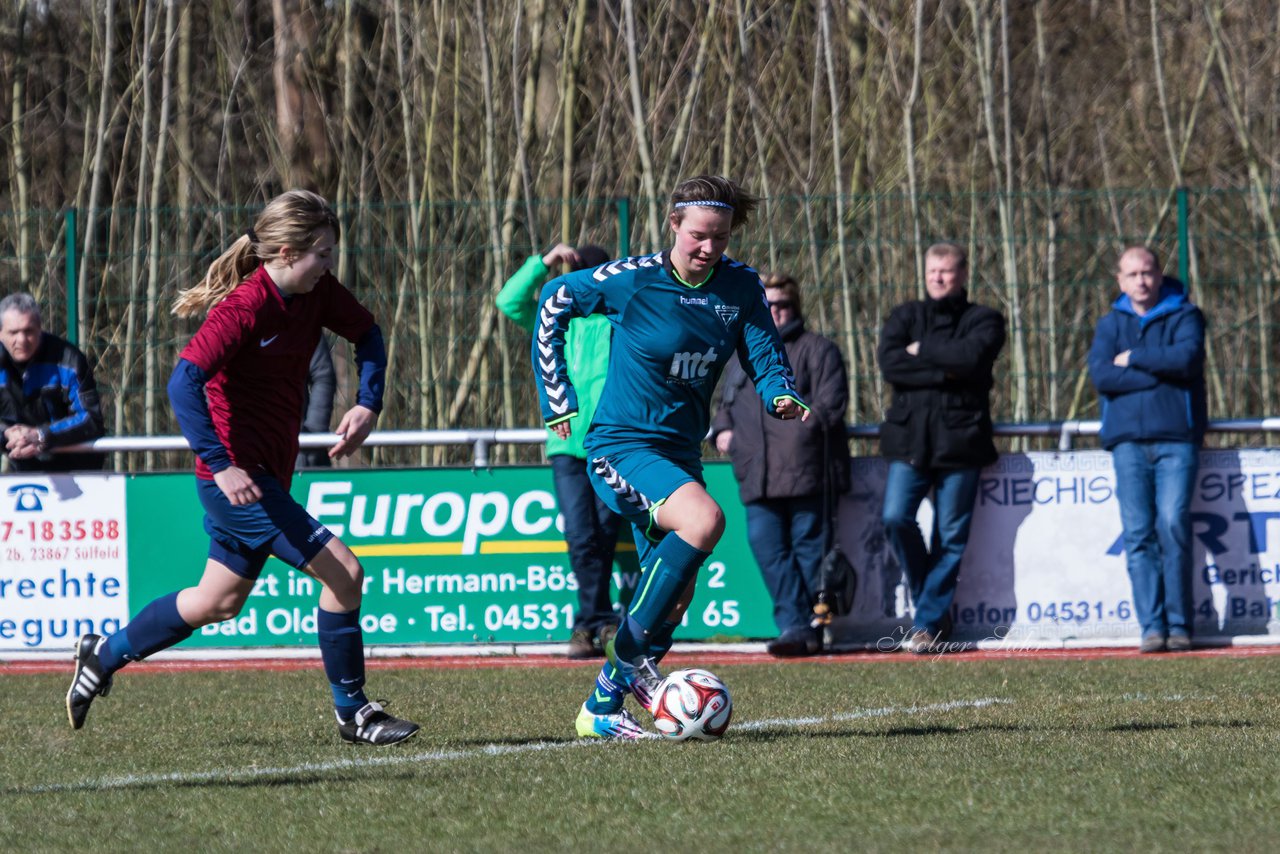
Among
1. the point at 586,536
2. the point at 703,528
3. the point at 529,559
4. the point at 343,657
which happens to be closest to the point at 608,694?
the point at 703,528

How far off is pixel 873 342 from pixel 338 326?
4911mm

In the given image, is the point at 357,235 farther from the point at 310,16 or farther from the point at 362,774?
the point at 362,774

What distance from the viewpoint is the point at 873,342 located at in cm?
1155

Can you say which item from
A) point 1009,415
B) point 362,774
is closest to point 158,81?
point 1009,415

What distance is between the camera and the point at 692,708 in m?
6.81

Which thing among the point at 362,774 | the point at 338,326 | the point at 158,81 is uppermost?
the point at 158,81

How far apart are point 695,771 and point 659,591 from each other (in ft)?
3.05

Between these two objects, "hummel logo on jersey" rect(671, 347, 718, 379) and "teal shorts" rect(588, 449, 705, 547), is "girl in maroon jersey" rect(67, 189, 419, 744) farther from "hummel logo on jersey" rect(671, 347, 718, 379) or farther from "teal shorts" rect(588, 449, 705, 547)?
"hummel logo on jersey" rect(671, 347, 718, 379)

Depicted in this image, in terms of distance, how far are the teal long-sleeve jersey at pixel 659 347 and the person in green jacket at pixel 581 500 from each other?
2.99m

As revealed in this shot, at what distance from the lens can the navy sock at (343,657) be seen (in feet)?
23.4

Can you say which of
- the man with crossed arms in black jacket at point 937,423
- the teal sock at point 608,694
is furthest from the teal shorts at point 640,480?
the man with crossed arms in black jacket at point 937,423

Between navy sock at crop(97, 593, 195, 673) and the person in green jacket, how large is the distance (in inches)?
127

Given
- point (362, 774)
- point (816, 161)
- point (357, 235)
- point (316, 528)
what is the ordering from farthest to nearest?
point (816, 161), point (357, 235), point (316, 528), point (362, 774)

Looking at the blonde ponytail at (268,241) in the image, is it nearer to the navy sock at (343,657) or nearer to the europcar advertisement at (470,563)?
the navy sock at (343,657)
